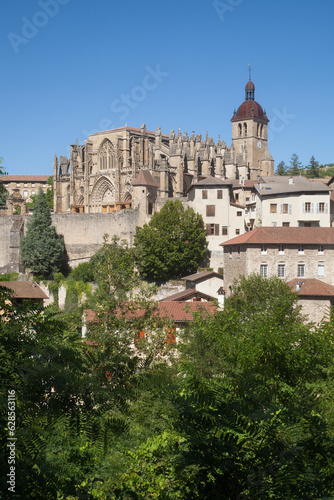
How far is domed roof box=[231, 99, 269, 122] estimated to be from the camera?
4910 inches

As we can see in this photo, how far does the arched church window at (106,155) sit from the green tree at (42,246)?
19751 millimetres

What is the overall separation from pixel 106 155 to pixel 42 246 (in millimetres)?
26547

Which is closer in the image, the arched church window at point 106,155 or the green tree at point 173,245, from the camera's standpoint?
the green tree at point 173,245

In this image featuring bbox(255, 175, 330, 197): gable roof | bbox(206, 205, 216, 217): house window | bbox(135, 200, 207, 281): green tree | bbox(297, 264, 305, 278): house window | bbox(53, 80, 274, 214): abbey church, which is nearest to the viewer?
bbox(297, 264, 305, 278): house window

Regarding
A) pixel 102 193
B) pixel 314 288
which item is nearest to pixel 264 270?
pixel 314 288

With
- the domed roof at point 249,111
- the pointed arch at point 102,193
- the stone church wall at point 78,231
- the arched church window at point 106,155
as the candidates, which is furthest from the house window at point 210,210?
the domed roof at point 249,111

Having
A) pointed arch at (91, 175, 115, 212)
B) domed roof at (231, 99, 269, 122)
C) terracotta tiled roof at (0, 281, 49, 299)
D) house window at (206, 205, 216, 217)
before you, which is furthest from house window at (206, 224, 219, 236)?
domed roof at (231, 99, 269, 122)

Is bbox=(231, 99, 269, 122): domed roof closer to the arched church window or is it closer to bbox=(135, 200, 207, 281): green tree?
the arched church window

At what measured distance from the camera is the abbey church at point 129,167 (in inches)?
3098

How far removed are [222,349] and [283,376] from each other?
13.2ft

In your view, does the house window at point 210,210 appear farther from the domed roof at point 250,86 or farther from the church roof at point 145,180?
the domed roof at point 250,86

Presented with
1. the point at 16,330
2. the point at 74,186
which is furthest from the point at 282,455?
the point at 74,186

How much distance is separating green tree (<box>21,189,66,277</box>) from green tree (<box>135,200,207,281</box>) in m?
10.2

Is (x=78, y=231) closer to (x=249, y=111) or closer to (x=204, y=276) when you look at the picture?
(x=204, y=276)
